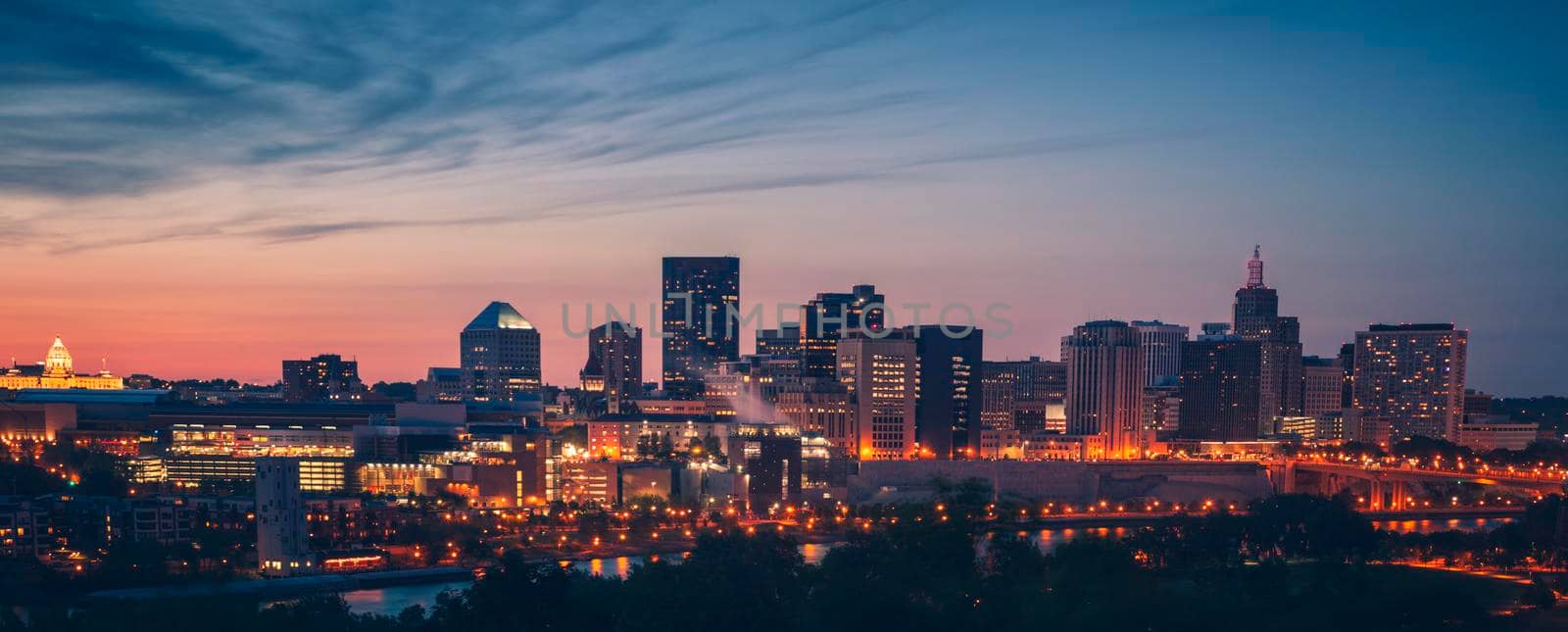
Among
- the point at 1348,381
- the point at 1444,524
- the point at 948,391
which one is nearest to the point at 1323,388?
the point at 1348,381

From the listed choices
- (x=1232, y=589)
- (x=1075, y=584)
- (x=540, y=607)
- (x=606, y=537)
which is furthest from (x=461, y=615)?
(x=606, y=537)

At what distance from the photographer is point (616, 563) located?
47844mm

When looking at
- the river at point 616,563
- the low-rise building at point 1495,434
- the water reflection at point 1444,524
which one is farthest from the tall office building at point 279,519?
the low-rise building at point 1495,434

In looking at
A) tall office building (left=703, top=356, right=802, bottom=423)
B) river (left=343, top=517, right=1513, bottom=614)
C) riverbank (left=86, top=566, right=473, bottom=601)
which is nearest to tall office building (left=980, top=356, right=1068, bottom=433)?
tall office building (left=703, top=356, right=802, bottom=423)

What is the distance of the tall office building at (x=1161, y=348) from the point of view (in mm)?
126188

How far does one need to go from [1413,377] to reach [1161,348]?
21.6m

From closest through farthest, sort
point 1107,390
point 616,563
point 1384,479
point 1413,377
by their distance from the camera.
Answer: point 616,563, point 1384,479, point 1107,390, point 1413,377

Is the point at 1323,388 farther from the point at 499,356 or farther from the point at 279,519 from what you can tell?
the point at 279,519

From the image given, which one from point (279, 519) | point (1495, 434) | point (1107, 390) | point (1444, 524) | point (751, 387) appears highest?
point (279, 519)

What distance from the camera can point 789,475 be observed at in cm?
6291

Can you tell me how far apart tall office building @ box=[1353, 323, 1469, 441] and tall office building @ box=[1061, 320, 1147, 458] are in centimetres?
2519

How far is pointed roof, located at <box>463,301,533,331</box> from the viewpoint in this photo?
115 m

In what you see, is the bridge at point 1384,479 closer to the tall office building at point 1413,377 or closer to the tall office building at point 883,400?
the tall office building at point 883,400

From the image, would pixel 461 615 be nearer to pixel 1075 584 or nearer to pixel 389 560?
pixel 1075 584
